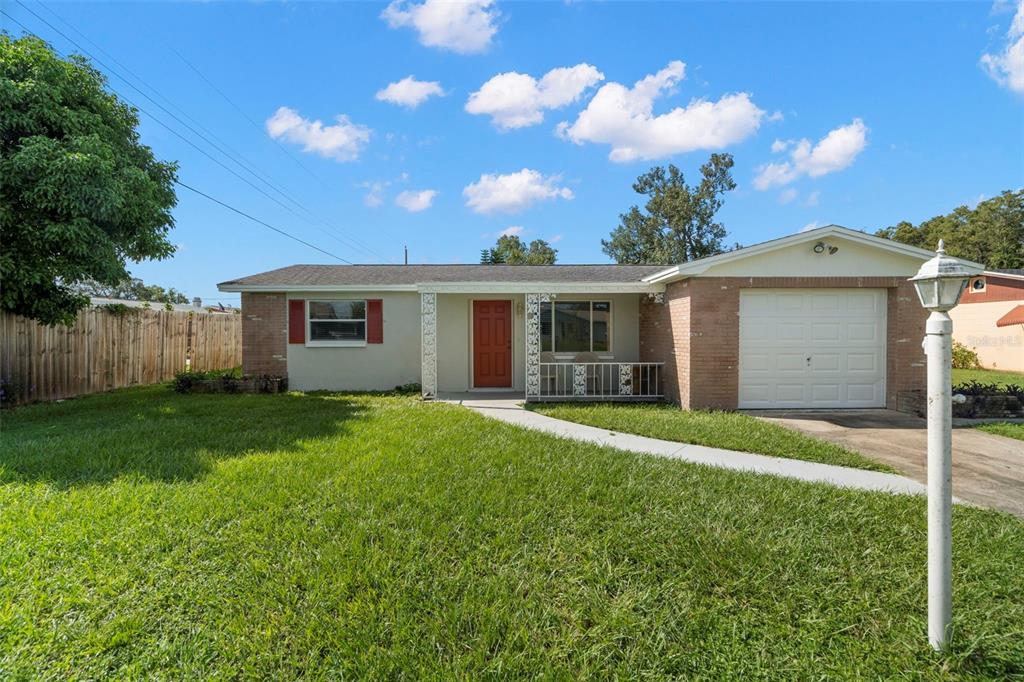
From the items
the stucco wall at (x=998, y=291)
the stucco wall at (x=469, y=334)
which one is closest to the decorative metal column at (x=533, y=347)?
the stucco wall at (x=469, y=334)

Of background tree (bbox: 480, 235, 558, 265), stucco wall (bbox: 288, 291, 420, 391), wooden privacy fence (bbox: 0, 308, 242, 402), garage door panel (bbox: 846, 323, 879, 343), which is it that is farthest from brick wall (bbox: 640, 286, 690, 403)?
background tree (bbox: 480, 235, 558, 265)

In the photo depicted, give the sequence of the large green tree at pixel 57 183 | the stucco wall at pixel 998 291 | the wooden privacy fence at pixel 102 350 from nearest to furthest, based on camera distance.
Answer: the large green tree at pixel 57 183 → the wooden privacy fence at pixel 102 350 → the stucco wall at pixel 998 291

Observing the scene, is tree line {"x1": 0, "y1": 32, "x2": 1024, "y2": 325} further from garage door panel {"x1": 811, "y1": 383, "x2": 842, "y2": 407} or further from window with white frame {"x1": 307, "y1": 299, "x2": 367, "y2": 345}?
garage door panel {"x1": 811, "y1": 383, "x2": 842, "y2": 407}

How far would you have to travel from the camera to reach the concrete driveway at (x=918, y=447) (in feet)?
15.5

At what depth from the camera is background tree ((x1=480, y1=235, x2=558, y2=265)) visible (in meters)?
51.5

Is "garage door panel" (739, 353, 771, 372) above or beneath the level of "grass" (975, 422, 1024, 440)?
above

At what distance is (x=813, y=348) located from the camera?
9023 mm

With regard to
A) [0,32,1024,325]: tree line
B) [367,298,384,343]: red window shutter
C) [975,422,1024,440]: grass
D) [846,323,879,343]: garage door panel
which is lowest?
[975,422,1024,440]: grass

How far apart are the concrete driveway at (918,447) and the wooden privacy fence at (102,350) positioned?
47.2 feet

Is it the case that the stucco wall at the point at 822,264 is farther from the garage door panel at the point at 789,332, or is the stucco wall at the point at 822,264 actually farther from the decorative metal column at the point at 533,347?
the decorative metal column at the point at 533,347

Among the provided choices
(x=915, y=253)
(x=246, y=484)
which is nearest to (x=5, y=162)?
(x=246, y=484)

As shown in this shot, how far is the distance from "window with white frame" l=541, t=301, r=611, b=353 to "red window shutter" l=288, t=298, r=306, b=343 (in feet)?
19.1

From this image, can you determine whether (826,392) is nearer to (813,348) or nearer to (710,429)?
(813,348)

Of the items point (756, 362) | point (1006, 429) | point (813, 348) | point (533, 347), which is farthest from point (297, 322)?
point (1006, 429)
